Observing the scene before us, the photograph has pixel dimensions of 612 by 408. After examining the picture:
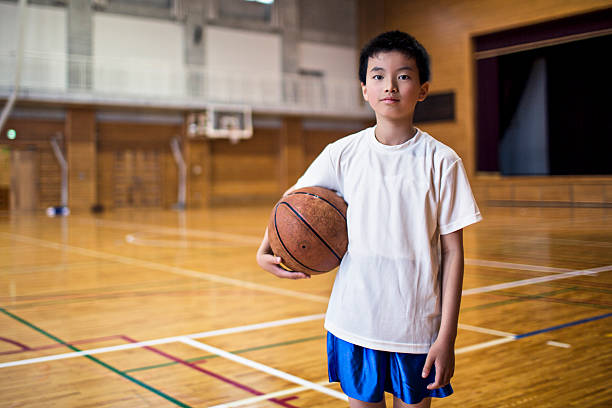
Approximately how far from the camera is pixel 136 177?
22.1 metres

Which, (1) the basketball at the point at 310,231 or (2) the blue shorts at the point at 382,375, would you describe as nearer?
(2) the blue shorts at the point at 382,375

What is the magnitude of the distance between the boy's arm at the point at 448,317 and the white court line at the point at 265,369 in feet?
4.76

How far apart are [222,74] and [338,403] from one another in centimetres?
2053

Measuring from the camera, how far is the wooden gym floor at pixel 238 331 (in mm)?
3135

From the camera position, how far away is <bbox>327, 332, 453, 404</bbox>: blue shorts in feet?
5.65

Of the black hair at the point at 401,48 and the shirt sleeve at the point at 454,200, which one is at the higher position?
the black hair at the point at 401,48

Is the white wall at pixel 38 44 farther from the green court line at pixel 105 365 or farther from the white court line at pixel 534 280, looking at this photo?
the white court line at pixel 534 280

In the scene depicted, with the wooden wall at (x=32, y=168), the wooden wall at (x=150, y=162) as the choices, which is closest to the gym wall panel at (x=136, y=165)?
the wooden wall at (x=150, y=162)

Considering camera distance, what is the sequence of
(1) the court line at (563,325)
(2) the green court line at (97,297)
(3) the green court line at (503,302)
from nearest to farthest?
(1) the court line at (563,325) → (3) the green court line at (503,302) → (2) the green court line at (97,297)

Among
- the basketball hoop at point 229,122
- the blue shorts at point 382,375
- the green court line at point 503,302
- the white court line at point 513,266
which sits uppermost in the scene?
the basketball hoop at point 229,122

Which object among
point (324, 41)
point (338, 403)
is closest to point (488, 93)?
point (324, 41)

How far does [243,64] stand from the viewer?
2319cm

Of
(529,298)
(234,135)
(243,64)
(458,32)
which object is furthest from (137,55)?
(529,298)

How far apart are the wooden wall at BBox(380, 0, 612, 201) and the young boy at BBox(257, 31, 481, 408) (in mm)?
18138
